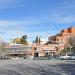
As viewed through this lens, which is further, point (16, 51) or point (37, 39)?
point (37, 39)

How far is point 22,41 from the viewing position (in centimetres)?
17338

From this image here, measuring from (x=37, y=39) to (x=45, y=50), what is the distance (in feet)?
152

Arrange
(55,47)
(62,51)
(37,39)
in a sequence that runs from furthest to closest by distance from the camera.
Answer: (37,39), (55,47), (62,51)

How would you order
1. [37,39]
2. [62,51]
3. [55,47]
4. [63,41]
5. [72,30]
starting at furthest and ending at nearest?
[37,39]
[72,30]
[63,41]
[55,47]
[62,51]

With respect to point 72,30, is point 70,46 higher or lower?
lower

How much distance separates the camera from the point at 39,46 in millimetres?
144875

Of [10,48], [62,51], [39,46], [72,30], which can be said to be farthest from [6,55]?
[72,30]

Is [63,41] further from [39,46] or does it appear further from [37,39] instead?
[37,39]

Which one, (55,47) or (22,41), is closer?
(55,47)

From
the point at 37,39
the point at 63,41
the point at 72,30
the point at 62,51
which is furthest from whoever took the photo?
the point at 37,39

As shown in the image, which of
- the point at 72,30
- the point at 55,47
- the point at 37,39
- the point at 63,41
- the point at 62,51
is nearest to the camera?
the point at 62,51

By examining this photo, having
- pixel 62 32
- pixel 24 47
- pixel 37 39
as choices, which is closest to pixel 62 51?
pixel 24 47

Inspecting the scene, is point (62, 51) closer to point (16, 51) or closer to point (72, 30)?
point (16, 51)

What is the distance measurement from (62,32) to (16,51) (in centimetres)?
4277
